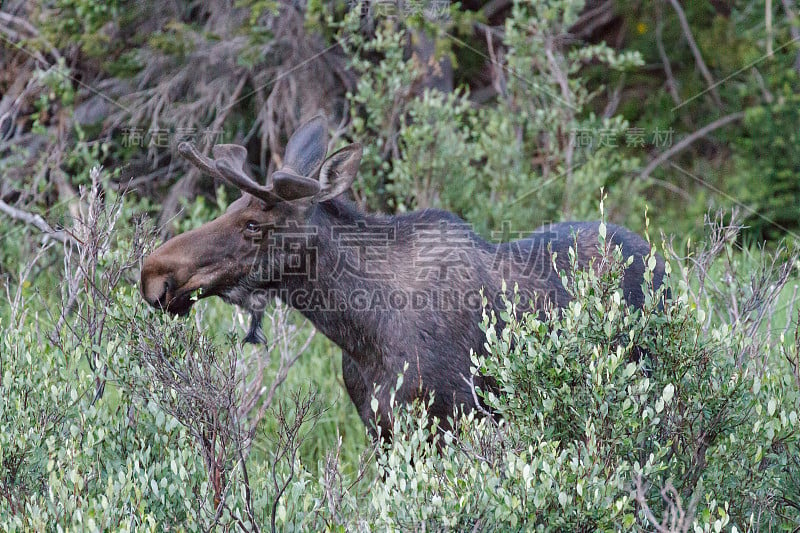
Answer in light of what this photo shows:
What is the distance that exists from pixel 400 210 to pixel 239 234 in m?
3.02

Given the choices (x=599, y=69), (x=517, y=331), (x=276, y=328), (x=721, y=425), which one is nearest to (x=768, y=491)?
(x=721, y=425)

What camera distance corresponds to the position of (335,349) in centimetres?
684

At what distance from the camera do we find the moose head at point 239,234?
4.38 metres

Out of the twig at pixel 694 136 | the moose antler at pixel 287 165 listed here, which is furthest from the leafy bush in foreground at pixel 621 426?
the twig at pixel 694 136

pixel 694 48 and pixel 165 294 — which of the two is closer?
pixel 165 294

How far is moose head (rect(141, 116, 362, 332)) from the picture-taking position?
14.4 ft

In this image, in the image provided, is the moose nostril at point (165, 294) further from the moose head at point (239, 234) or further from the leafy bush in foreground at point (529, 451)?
the leafy bush in foreground at point (529, 451)

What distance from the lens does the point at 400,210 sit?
24.6 ft

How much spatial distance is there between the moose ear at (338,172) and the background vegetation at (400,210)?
29.1 inches

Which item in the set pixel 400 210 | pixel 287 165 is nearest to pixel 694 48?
pixel 400 210

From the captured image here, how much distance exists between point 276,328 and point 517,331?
8.90 ft

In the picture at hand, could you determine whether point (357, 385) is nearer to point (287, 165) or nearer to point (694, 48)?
point (287, 165)

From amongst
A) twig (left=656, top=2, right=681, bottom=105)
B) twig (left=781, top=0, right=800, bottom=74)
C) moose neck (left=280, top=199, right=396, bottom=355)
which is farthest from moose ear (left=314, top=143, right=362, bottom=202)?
twig (left=781, top=0, right=800, bottom=74)

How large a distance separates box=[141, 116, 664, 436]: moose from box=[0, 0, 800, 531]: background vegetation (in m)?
0.24
